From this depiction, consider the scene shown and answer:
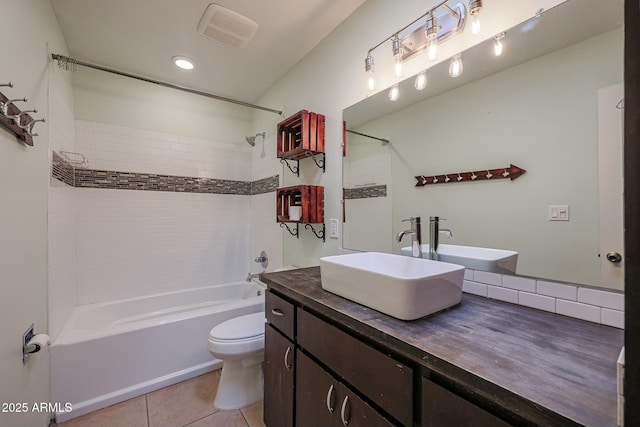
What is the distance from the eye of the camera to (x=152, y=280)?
2.51 m

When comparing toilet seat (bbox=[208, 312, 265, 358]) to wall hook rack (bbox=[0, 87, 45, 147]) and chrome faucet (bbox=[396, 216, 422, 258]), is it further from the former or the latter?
wall hook rack (bbox=[0, 87, 45, 147])

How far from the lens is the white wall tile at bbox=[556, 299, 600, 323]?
0.81 m

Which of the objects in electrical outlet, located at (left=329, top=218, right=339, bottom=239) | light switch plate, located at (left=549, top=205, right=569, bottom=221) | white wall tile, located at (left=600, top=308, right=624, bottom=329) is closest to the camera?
white wall tile, located at (left=600, top=308, right=624, bottom=329)

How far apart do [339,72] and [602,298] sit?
1720 millimetres

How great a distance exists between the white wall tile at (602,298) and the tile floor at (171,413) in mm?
1649

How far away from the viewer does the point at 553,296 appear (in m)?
0.89

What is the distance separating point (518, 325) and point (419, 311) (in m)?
0.28

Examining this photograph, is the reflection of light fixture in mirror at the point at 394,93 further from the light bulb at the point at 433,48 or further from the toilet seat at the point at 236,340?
the toilet seat at the point at 236,340

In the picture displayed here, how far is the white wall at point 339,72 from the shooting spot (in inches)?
42.9

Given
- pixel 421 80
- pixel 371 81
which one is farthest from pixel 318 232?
pixel 421 80

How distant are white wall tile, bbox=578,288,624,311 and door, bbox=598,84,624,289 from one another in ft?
0.09

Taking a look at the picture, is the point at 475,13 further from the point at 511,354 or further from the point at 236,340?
the point at 236,340

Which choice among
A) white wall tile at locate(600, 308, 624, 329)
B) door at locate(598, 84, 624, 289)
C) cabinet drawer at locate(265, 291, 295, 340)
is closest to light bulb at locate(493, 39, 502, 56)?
door at locate(598, 84, 624, 289)

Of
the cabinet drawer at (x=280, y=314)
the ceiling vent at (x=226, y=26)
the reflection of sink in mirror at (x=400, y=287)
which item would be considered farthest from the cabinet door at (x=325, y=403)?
the ceiling vent at (x=226, y=26)
